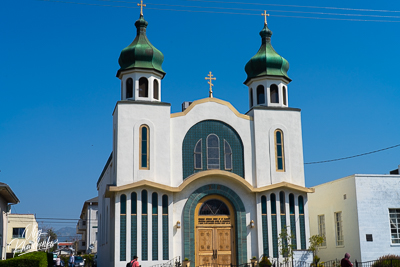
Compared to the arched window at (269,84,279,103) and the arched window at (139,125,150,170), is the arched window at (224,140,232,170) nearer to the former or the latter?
the arched window at (269,84,279,103)

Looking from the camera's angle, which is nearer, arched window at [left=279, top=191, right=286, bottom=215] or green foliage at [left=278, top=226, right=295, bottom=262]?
green foliage at [left=278, top=226, right=295, bottom=262]

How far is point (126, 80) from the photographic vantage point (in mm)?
27141

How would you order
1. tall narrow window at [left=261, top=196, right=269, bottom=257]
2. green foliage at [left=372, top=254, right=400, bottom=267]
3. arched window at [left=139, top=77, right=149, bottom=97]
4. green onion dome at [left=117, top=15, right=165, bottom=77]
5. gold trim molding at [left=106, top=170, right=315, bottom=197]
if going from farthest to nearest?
1. green onion dome at [left=117, top=15, right=165, bottom=77]
2. arched window at [left=139, top=77, right=149, bottom=97]
3. tall narrow window at [left=261, top=196, right=269, bottom=257]
4. green foliage at [left=372, top=254, right=400, bottom=267]
5. gold trim molding at [left=106, top=170, right=315, bottom=197]

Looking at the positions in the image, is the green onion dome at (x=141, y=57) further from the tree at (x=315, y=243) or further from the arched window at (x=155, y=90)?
the tree at (x=315, y=243)

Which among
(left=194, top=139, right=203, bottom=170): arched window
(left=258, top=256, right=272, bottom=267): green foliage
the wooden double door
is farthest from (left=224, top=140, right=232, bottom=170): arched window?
(left=258, top=256, right=272, bottom=267): green foliage

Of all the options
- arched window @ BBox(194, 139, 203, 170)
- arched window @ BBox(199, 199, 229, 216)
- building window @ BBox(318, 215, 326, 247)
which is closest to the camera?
arched window @ BBox(199, 199, 229, 216)

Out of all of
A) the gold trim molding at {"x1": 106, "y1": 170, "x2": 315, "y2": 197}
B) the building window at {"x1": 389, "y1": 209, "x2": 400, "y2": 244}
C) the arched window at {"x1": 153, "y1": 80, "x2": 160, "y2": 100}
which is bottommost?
the building window at {"x1": 389, "y1": 209, "x2": 400, "y2": 244}

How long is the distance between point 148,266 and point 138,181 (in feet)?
12.5

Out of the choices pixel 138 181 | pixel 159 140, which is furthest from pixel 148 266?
pixel 159 140

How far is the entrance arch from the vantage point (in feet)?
82.5

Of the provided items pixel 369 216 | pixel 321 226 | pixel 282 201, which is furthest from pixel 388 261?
pixel 321 226

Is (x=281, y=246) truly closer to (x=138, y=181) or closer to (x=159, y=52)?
(x=138, y=181)

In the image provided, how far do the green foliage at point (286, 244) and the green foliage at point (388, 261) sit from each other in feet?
13.0

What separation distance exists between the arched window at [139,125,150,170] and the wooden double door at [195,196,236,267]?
3.29 m
